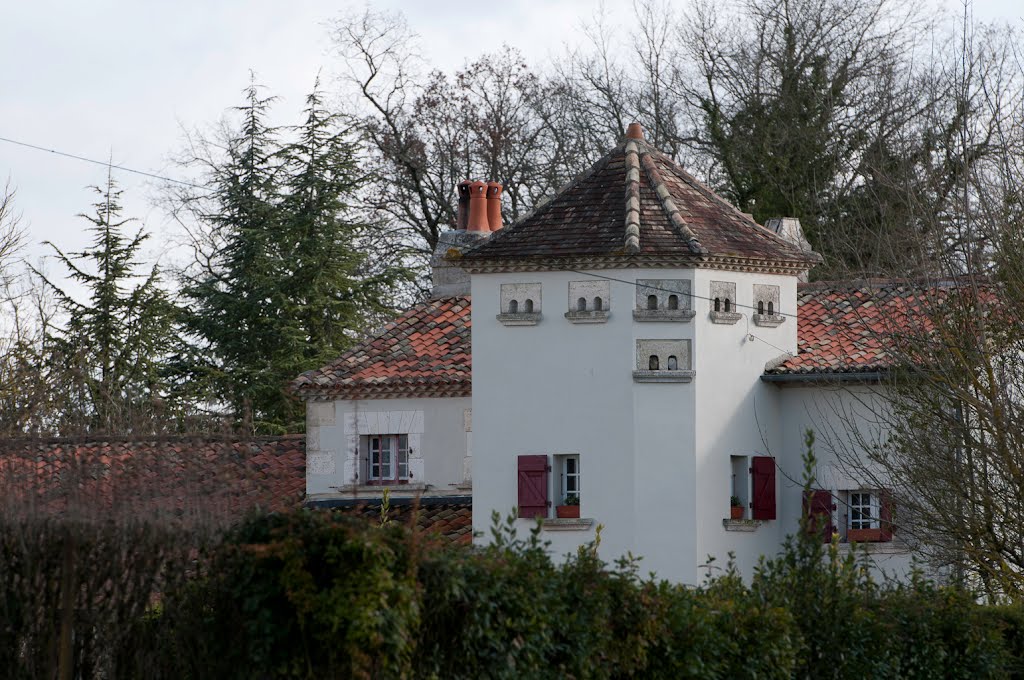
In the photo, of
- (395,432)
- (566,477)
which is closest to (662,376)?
(566,477)

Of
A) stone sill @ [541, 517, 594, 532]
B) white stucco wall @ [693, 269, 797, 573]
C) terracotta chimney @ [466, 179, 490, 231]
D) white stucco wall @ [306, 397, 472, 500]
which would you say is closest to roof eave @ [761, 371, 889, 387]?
white stucco wall @ [693, 269, 797, 573]

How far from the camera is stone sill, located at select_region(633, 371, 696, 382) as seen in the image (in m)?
20.8

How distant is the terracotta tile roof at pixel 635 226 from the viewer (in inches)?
832

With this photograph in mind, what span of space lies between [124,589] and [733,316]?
13491mm

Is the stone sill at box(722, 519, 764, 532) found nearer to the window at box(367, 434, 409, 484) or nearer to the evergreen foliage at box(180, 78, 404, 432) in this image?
the window at box(367, 434, 409, 484)

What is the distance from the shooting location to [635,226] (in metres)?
21.2

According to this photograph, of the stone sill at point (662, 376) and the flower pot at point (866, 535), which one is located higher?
the stone sill at point (662, 376)

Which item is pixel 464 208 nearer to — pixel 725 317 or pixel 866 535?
pixel 725 317

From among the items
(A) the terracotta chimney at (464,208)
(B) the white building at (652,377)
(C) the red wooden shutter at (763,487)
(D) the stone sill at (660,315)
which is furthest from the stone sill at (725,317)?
(A) the terracotta chimney at (464,208)

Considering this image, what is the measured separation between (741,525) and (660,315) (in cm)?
310

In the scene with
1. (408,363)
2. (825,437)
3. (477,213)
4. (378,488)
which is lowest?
(378,488)

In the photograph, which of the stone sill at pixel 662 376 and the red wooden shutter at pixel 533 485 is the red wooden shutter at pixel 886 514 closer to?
the stone sill at pixel 662 376

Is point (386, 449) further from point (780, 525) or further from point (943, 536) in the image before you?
point (943, 536)

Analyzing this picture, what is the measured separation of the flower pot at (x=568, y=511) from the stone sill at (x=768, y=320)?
375cm
